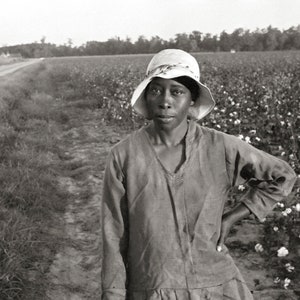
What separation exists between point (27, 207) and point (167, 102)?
124 inches

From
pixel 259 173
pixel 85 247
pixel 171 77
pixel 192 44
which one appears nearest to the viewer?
pixel 171 77

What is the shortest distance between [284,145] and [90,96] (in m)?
9.94

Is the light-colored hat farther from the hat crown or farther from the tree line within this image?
the tree line

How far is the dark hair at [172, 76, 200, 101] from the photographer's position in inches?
68.6

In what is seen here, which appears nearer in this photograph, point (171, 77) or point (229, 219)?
point (171, 77)

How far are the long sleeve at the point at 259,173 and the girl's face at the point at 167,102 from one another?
205 millimetres

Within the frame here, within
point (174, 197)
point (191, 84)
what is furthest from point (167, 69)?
point (174, 197)

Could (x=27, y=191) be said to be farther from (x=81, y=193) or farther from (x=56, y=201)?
(x=81, y=193)

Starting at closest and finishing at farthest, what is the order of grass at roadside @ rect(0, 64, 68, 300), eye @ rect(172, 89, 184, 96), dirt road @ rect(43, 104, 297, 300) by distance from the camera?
eye @ rect(172, 89, 184, 96) < grass at roadside @ rect(0, 64, 68, 300) < dirt road @ rect(43, 104, 297, 300)

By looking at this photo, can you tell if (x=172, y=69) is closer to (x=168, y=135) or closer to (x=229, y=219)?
(x=168, y=135)

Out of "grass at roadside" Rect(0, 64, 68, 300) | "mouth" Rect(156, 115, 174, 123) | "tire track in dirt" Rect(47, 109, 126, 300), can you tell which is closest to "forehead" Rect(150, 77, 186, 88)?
"mouth" Rect(156, 115, 174, 123)

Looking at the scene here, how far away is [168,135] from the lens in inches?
69.0

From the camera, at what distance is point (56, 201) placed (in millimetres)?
4883

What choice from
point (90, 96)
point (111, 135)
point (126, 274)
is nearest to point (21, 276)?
point (126, 274)
